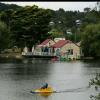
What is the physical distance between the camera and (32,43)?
251 feet

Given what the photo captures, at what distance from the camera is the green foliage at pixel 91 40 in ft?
228

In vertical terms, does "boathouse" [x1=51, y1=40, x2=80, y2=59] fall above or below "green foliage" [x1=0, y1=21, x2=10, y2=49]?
below

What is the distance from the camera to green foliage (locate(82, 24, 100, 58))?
69.6 metres

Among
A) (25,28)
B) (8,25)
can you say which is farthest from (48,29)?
(8,25)

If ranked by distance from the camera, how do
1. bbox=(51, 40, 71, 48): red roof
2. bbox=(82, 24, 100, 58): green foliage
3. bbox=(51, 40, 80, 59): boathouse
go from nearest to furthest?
1. bbox=(82, 24, 100, 58): green foliage
2. bbox=(51, 40, 80, 59): boathouse
3. bbox=(51, 40, 71, 48): red roof

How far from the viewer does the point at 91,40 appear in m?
70.5

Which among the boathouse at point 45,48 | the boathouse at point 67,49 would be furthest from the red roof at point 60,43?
the boathouse at point 45,48

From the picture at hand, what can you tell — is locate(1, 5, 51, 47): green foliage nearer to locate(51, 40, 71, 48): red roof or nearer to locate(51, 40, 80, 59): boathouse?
locate(51, 40, 71, 48): red roof

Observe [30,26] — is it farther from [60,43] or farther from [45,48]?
[60,43]

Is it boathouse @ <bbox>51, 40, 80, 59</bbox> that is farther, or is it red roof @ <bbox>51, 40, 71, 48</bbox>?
red roof @ <bbox>51, 40, 71, 48</bbox>

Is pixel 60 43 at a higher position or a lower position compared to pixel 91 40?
lower

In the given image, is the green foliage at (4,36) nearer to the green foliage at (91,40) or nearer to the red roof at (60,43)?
the red roof at (60,43)

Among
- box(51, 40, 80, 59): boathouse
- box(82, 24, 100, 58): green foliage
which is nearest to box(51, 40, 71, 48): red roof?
box(51, 40, 80, 59): boathouse

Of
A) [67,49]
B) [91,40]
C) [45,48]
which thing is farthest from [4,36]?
[91,40]
